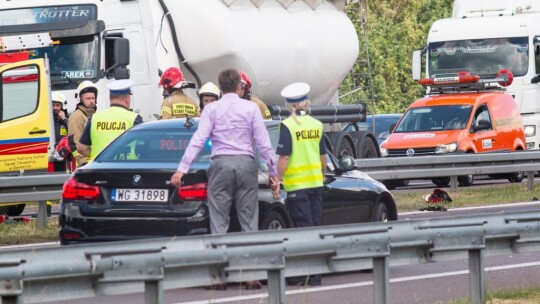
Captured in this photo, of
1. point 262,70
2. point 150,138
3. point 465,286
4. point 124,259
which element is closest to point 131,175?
point 150,138

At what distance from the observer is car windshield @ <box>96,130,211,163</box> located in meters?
12.3

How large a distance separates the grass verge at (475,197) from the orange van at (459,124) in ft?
7.16

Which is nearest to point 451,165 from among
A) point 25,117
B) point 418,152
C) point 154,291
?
point 418,152

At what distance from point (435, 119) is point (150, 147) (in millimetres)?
16767

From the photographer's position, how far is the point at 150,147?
490 inches

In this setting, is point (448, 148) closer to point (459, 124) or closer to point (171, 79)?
point (459, 124)

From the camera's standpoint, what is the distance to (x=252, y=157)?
11.9 metres

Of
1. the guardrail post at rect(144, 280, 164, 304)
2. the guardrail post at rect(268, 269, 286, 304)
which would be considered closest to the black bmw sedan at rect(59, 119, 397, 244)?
the guardrail post at rect(268, 269, 286, 304)

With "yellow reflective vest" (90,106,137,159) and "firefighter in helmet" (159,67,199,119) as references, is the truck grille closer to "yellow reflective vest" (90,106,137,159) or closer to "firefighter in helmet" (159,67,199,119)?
"firefighter in helmet" (159,67,199,119)

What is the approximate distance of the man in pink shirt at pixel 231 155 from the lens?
1168 centimetres

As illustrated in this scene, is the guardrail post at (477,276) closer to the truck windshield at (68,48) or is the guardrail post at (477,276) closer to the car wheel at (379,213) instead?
the car wheel at (379,213)

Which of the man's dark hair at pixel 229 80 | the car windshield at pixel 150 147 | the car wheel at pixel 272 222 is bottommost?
the car wheel at pixel 272 222

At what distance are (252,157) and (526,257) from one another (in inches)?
146

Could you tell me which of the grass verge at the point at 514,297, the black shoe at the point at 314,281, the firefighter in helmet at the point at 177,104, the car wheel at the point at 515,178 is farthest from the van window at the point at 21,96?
the car wheel at the point at 515,178
